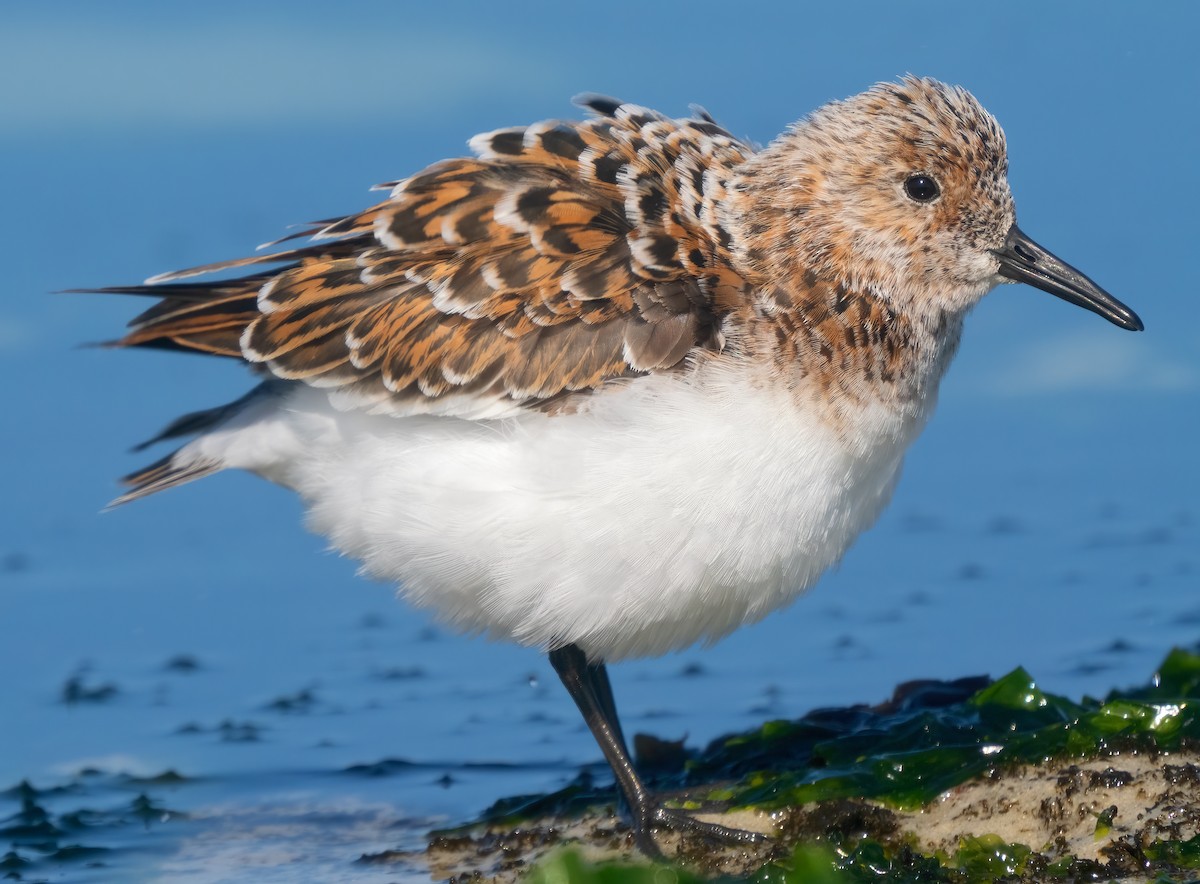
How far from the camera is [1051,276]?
6.10 meters

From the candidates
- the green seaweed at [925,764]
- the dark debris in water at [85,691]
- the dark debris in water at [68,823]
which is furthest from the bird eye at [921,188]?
the dark debris in water at [85,691]

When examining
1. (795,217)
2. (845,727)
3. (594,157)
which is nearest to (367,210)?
(594,157)

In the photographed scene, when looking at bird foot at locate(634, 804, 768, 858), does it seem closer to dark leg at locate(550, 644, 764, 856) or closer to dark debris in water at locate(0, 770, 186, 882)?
dark leg at locate(550, 644, 764, 856)

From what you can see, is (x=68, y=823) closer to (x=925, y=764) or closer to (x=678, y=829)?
(x=678, y=829)

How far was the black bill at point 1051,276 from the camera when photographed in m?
6.07

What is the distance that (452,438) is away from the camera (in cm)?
592

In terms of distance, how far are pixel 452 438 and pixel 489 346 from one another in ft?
1.09

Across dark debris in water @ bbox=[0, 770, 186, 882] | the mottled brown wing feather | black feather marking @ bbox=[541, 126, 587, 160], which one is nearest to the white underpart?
the mottled brown wing feather

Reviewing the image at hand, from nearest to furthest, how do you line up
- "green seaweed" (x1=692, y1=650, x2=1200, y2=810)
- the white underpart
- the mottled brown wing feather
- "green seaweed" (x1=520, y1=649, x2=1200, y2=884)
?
"green seaweed" (x1=520, y1=649, x2=1200, y2=884)
the white underpart
"green seaweed" (x1=692, y1=650, x2=1200, y2=810)
the mottled brown wing feather

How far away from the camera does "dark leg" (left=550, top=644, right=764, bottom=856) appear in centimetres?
573

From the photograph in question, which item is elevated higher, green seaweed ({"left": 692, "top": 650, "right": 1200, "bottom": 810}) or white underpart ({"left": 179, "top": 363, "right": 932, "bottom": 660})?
white underpart ({"left": 179, "top": 363, "right": 932, "bottom": 660})

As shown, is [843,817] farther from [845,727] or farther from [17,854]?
[17,854]

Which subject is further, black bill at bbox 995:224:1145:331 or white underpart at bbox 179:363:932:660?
black bill at bbox 995:224:1145:331

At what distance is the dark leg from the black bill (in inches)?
80.2
